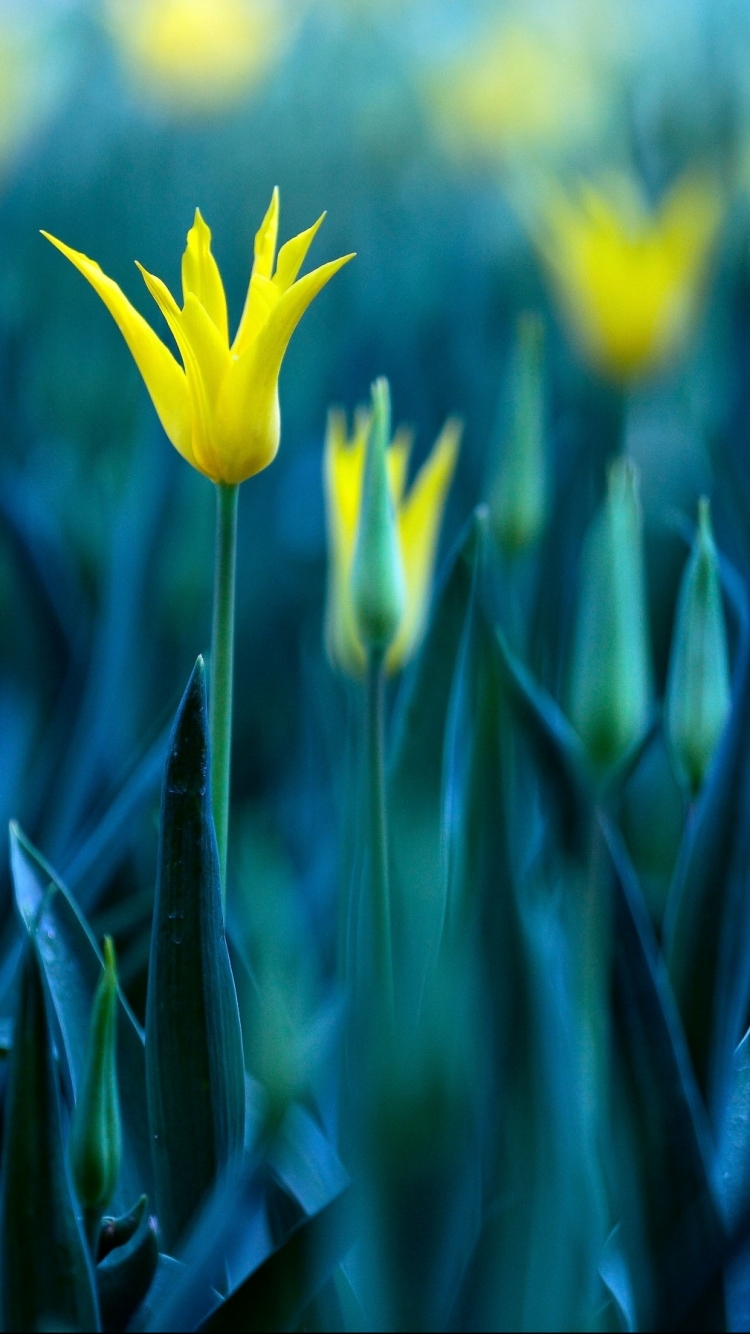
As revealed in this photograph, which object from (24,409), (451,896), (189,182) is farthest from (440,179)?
(451,896)

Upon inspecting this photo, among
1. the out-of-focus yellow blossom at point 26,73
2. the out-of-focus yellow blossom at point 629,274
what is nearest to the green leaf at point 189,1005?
the out-of-focus yellow blossom at point 629,274

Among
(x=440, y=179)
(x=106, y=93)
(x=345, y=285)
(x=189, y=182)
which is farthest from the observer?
(x=106, y=93)

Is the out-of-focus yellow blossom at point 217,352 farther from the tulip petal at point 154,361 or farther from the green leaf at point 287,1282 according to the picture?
the green leaf at point 287,1282

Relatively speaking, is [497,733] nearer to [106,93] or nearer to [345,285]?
[345,285]

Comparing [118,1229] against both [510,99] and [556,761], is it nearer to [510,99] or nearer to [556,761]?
[556,761]

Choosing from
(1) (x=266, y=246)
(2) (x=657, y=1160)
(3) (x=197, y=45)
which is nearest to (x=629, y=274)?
(1) (x=266, y=246)

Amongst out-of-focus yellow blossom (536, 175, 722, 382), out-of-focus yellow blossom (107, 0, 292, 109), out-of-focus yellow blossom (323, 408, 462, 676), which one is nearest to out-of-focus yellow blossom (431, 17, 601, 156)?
out-of-focus yellow blossom (107, 0, 292, 109)
